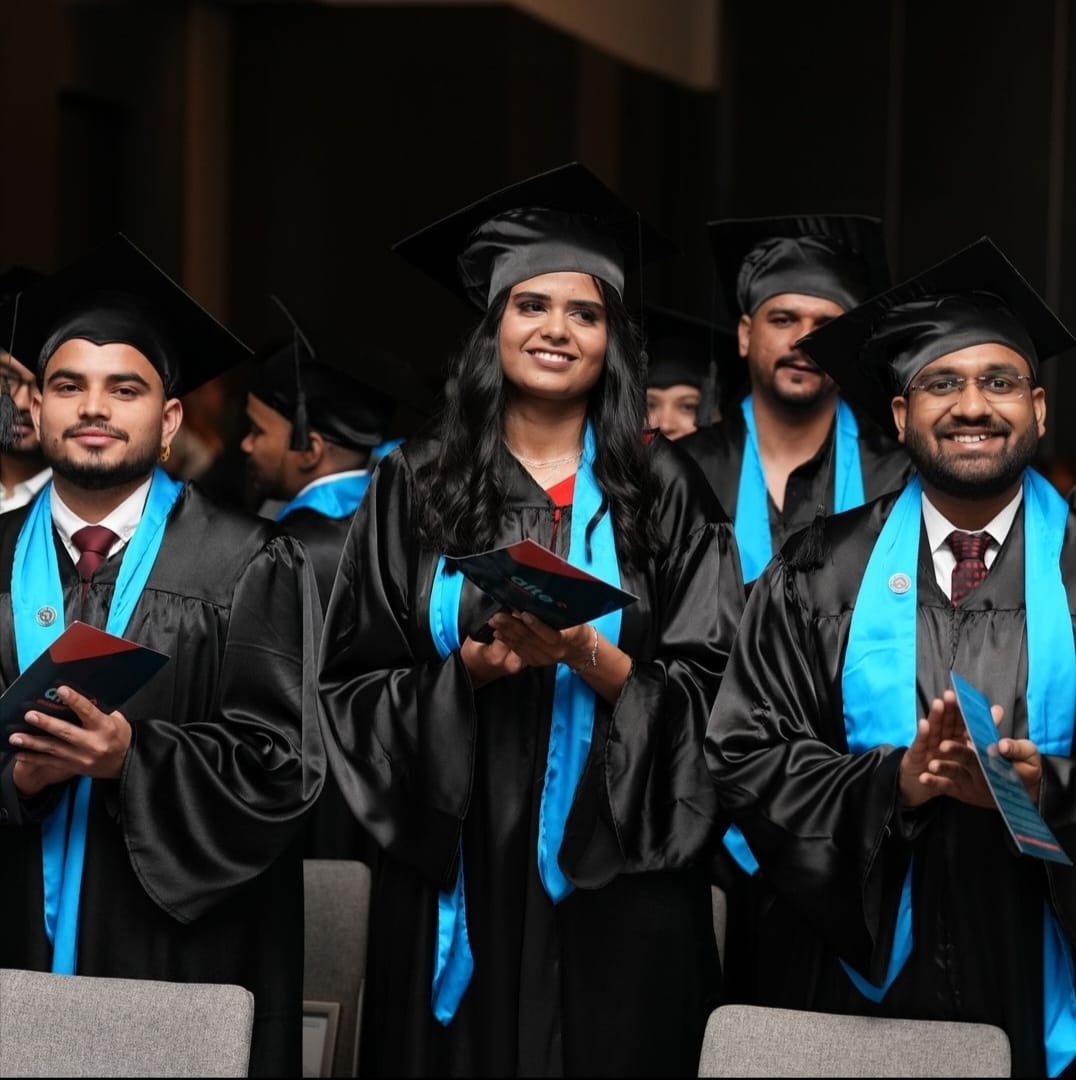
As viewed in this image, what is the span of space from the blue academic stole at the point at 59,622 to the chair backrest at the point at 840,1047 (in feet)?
4.57

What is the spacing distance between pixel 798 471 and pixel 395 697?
5.26 feet

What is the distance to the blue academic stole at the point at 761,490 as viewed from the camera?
4863mm

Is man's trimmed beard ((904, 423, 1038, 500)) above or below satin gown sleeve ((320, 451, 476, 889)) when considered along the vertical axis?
above

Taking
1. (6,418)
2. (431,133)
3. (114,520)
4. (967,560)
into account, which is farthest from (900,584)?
(431,133)

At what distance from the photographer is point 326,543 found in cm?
545

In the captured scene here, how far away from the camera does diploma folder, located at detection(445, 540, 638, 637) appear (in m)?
3.19

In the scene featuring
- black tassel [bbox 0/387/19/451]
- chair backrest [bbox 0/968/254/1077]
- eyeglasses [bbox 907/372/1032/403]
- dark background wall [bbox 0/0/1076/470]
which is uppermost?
dark background wall [bbox 0/0/1076/470]

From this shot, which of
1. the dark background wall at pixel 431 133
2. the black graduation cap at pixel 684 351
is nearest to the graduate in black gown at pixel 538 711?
the black graduation cap at pixel 684 351

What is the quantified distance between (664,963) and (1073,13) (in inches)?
228

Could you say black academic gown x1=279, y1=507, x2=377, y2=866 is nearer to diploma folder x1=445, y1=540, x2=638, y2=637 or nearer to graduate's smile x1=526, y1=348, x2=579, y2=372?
graduate's smile x1=526, y1=348, x2=579, y2=372

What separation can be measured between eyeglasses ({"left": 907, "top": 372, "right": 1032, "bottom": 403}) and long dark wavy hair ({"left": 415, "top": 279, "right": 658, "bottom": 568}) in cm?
61

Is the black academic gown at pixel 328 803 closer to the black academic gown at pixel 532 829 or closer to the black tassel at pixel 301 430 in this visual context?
the black tassel at pixel 301 430

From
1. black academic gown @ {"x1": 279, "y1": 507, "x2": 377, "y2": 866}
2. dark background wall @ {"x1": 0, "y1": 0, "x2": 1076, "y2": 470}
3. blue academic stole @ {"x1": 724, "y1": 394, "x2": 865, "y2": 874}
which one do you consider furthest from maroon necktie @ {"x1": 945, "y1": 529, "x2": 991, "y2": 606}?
dark background wall @ {"x1": 0, "y1": 0, "x2": 1076, "y2": 470}

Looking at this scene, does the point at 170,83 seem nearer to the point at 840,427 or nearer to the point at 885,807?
the point at 840,427
